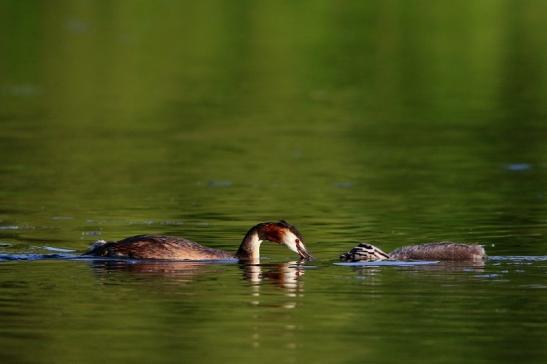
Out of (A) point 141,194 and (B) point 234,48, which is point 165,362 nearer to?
(A) point 141,194

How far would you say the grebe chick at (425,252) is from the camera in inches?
608

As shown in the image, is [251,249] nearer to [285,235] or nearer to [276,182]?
[285,235]

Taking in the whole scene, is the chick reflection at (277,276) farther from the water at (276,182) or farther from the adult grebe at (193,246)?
the adult grebe at (193,246)

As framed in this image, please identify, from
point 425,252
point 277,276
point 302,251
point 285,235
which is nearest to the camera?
point 277,276

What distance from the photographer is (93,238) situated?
1777 centimetres

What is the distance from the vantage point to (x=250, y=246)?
52.2 ft

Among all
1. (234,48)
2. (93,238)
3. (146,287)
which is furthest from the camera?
(234,48)

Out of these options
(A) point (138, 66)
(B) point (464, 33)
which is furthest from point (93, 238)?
(B) point (464, 33)

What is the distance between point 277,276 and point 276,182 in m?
7.80

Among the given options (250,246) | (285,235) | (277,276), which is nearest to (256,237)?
(250,246)

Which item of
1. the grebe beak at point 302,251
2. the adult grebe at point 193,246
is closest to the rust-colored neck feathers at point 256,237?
the adult grebe at point 193,246

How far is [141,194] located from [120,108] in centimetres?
1180

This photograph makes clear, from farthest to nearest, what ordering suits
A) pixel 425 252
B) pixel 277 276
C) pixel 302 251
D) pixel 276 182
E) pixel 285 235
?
pixel 276 182
pixel 285 235
pixel 302 251
pixel 425 252
pixel 277 276

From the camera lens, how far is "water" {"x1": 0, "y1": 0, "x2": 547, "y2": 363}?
12.6 m
